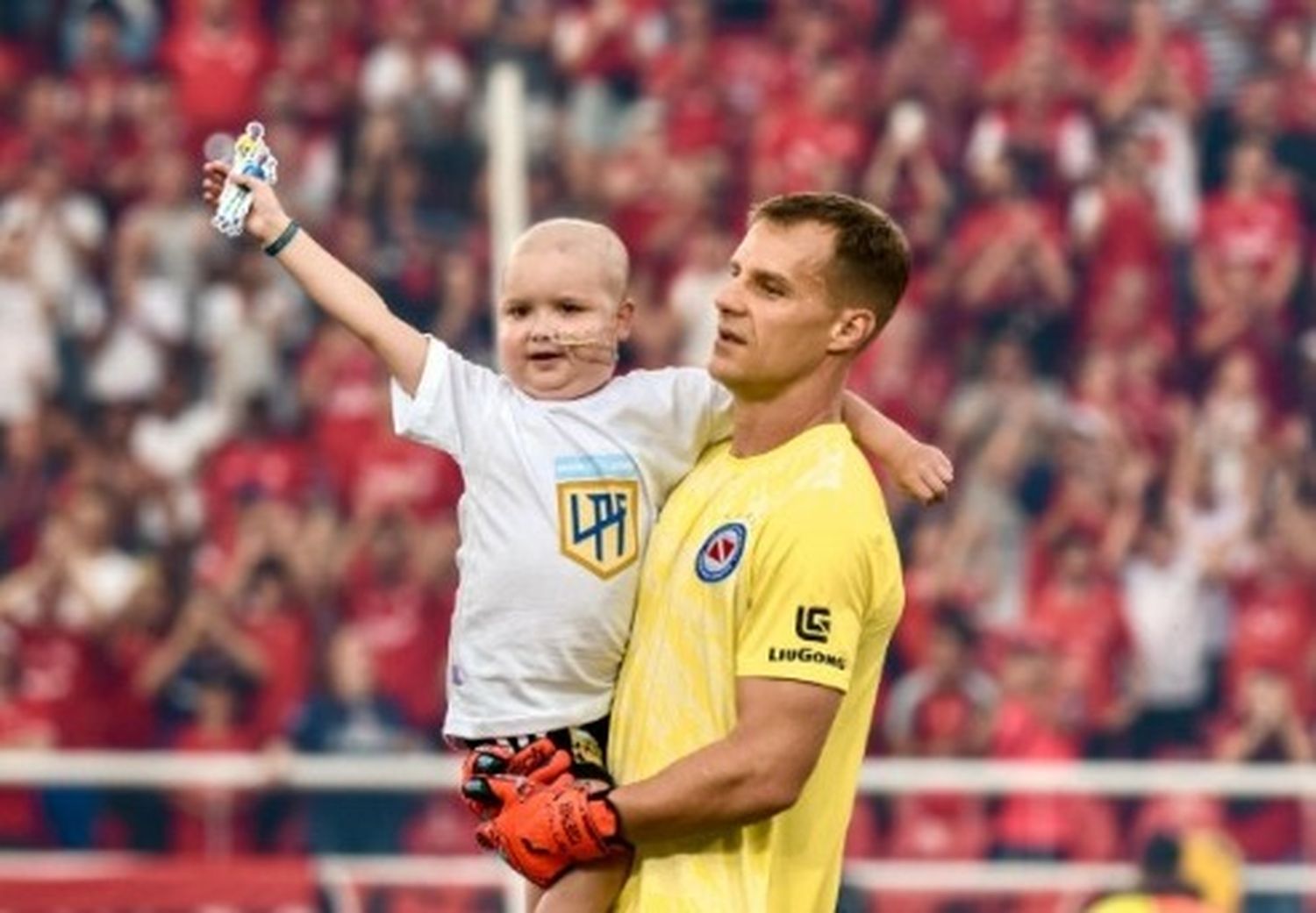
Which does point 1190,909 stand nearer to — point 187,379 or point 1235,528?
point 1235,528

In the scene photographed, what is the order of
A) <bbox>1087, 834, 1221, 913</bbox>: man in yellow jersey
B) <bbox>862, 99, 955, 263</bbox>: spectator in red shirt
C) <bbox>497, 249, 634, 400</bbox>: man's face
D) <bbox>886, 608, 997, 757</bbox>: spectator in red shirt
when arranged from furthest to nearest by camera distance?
1. <bbox>862, 99, 955, 263</bbox>: spectator in red shirt
2. <bbox>886, 608, 997, 757</bbox>: spectator in red shirt
3. <bbox>1087, 834, 1221, 913</bbox>: man in yellow jersey
4. <bbox>497, 249, 634, 400</bbox>: man's face

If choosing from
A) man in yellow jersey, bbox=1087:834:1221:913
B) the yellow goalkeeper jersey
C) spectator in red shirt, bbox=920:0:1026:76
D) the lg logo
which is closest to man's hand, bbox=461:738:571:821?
the yellow goalkeeper jersey

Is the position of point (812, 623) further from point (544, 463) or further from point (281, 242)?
point (281, 242)

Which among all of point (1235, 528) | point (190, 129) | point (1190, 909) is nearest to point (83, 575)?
point (190, 129)

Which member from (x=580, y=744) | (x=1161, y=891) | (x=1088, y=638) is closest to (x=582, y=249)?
(x=580, y=744)

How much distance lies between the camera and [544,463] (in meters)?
6.36

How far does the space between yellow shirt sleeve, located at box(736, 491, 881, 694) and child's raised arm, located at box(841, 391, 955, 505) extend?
35 centimetres

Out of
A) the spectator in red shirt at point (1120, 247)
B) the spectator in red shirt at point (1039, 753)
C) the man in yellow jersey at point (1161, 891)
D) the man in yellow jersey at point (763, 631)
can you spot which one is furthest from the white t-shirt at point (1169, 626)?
the man in yellow jersey at point (763, 631)

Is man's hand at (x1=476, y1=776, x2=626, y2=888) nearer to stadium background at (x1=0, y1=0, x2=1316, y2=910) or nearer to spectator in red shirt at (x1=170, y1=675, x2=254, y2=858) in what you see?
stadium background at (x1=0, y1=0, x2=1316, y2=910)

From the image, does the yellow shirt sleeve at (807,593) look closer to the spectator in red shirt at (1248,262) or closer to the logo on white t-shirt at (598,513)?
the logo on white t-shirt at (598,513)

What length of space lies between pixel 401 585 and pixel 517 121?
1.93 metres

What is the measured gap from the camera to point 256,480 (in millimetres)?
15414

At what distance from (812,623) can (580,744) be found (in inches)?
18.5

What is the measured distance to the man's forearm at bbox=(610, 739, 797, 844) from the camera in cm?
611
